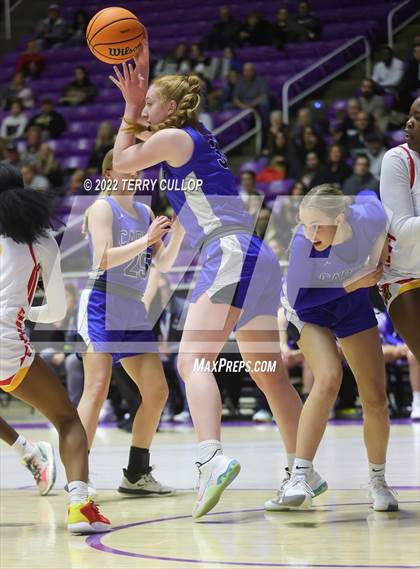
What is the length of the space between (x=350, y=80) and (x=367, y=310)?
438 inches

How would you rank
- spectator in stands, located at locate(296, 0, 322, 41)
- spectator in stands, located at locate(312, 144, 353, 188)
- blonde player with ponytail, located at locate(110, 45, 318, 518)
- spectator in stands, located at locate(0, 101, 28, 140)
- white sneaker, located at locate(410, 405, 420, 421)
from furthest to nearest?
1. spectator in stands, located at locate(0, 101, 28, 140)
2. spectator in stands, located at locate(296, 0, 322, 41)
3. spectator in stands, located at locate(312, 144, 353, 188)
4. white sneaker, located at locate(410, 405, 420, 421)
5. blonde player with ponytail, located at locate(110, 45, 318, 518)

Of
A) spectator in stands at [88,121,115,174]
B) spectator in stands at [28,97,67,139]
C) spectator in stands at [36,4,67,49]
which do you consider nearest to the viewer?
→ spectator in stands at [88,121,115,174]

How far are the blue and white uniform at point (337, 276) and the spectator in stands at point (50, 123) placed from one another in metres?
12.2

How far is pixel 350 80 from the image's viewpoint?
16.0 m

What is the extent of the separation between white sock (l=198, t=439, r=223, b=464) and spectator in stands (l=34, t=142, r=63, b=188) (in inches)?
A: 441

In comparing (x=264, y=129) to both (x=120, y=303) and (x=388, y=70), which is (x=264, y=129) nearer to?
(x=388, y=70)

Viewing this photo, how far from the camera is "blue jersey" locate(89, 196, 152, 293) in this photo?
20.3 ft

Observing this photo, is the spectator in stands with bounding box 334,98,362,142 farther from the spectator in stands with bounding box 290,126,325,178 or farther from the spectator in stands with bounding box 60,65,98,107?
the spectator in stands with bounding box 60,65,98,107

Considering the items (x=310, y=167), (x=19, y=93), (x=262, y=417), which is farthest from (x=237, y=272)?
(x=19, y=93)

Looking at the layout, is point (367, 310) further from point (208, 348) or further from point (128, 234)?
point (128, 234)

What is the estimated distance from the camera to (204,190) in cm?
502

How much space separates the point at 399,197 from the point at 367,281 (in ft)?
1.34

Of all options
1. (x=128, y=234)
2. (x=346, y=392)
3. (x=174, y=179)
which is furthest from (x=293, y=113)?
(x=174, y=179)

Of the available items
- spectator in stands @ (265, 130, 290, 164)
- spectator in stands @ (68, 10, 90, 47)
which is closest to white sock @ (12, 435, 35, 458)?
spectator in stands @ (265, 130, 290, 164)
